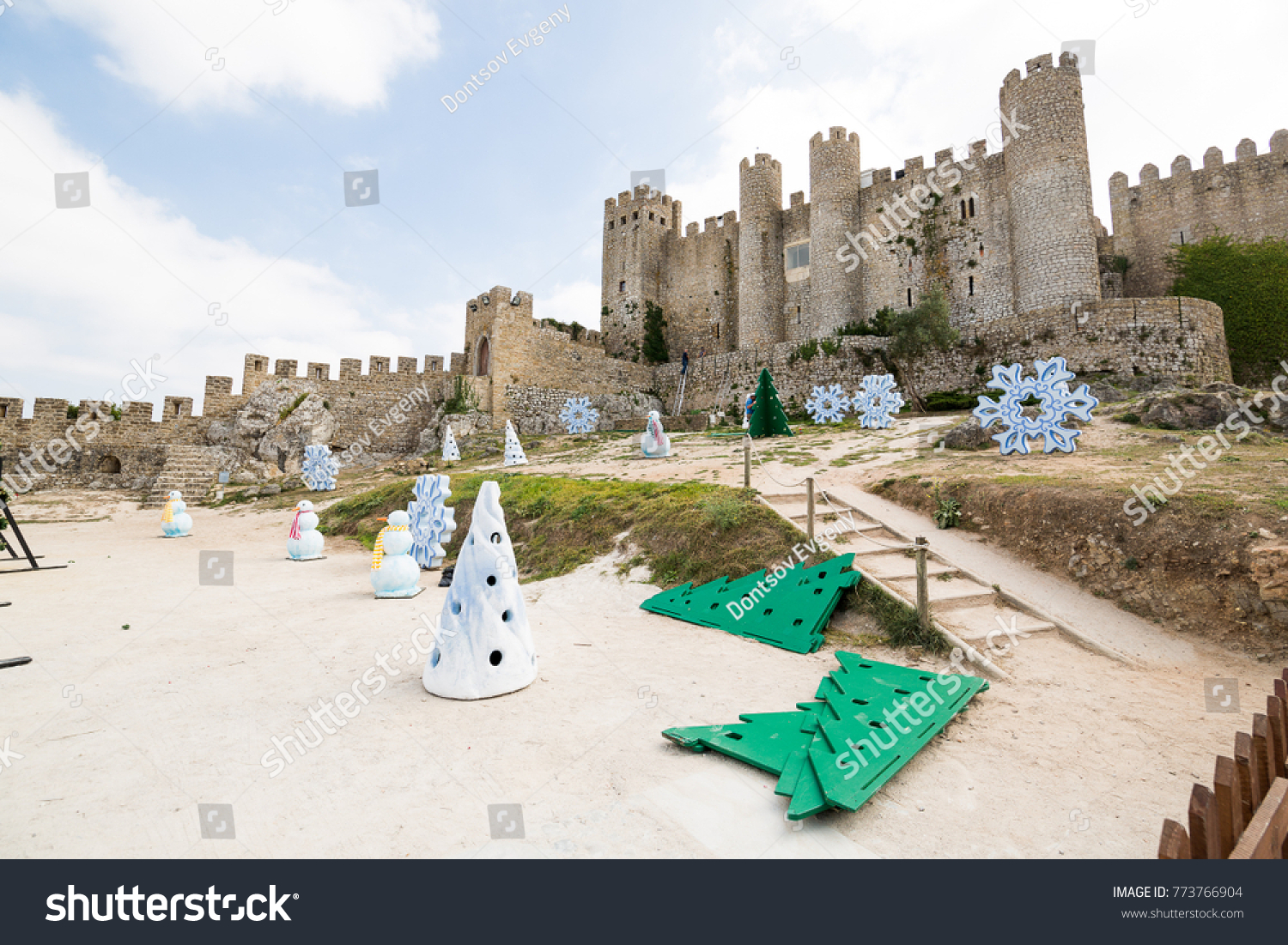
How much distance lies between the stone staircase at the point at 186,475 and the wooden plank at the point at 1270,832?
88.8 feet

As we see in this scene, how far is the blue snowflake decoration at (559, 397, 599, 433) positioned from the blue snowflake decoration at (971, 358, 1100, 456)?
20.2 metres

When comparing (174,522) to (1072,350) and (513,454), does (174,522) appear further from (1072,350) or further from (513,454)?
(1072,350)

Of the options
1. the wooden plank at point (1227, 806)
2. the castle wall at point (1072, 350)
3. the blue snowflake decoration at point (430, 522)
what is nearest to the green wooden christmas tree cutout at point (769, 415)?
the castle wall at point (1072, 350)

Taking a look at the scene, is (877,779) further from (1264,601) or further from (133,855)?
(1264,601)

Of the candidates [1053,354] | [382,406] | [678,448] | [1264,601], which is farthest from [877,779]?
[382,406]

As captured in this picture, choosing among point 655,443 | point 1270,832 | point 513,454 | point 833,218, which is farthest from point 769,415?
point 833,218

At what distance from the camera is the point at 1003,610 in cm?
646

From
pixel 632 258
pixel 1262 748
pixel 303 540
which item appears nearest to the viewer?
pixel 1262 748

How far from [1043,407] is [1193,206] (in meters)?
27.1

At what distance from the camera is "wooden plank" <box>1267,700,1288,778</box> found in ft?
8.13

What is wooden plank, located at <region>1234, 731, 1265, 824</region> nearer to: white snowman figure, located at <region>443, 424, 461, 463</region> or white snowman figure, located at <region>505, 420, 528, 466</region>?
white snowman figure, located at <region>505, 420, 528, 466</region>

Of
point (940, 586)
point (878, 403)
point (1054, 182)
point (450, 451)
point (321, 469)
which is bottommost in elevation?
point (940, 586)

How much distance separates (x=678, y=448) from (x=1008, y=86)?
72.9 ft

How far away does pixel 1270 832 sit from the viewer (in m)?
1.83
